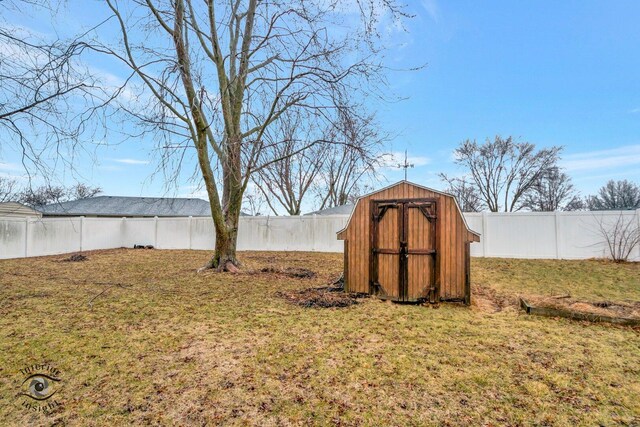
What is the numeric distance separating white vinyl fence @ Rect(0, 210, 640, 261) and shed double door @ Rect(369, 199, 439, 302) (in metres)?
6.75

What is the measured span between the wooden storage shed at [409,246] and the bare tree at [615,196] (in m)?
28.8

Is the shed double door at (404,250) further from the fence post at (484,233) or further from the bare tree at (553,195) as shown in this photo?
the bare tree at (553,195)

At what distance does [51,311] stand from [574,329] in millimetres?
6879

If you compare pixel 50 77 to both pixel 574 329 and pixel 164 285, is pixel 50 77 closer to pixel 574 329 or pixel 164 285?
pixel 164 285

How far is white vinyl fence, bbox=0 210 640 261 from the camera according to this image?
9.87m

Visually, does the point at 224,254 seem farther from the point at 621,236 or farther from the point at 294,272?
the point at 621,236

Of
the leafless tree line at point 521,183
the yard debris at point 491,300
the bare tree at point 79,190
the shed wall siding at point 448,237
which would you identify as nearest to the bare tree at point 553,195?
the leafless tree line at point 521,183

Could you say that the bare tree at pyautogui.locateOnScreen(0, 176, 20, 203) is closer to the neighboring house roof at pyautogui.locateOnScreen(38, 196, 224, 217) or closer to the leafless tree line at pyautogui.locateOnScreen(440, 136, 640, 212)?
the neighboring house roof at pyautogui.locateOnScreen(38, 196, 224, 217)

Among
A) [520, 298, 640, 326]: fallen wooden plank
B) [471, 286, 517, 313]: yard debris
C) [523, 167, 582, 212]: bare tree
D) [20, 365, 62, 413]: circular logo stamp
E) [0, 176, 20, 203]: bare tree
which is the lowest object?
[20, 365, 62, 413]: circular logo stamp

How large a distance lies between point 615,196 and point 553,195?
17.9 ft

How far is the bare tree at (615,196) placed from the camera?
26.0 m

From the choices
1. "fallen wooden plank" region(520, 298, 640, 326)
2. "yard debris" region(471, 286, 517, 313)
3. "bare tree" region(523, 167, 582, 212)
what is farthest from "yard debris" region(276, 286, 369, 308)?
"bare tree" region(523, 167, 582, 212)

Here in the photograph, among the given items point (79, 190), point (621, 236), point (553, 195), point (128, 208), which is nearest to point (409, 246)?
point (621, 236)

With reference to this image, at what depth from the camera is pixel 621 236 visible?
9.34 meters
